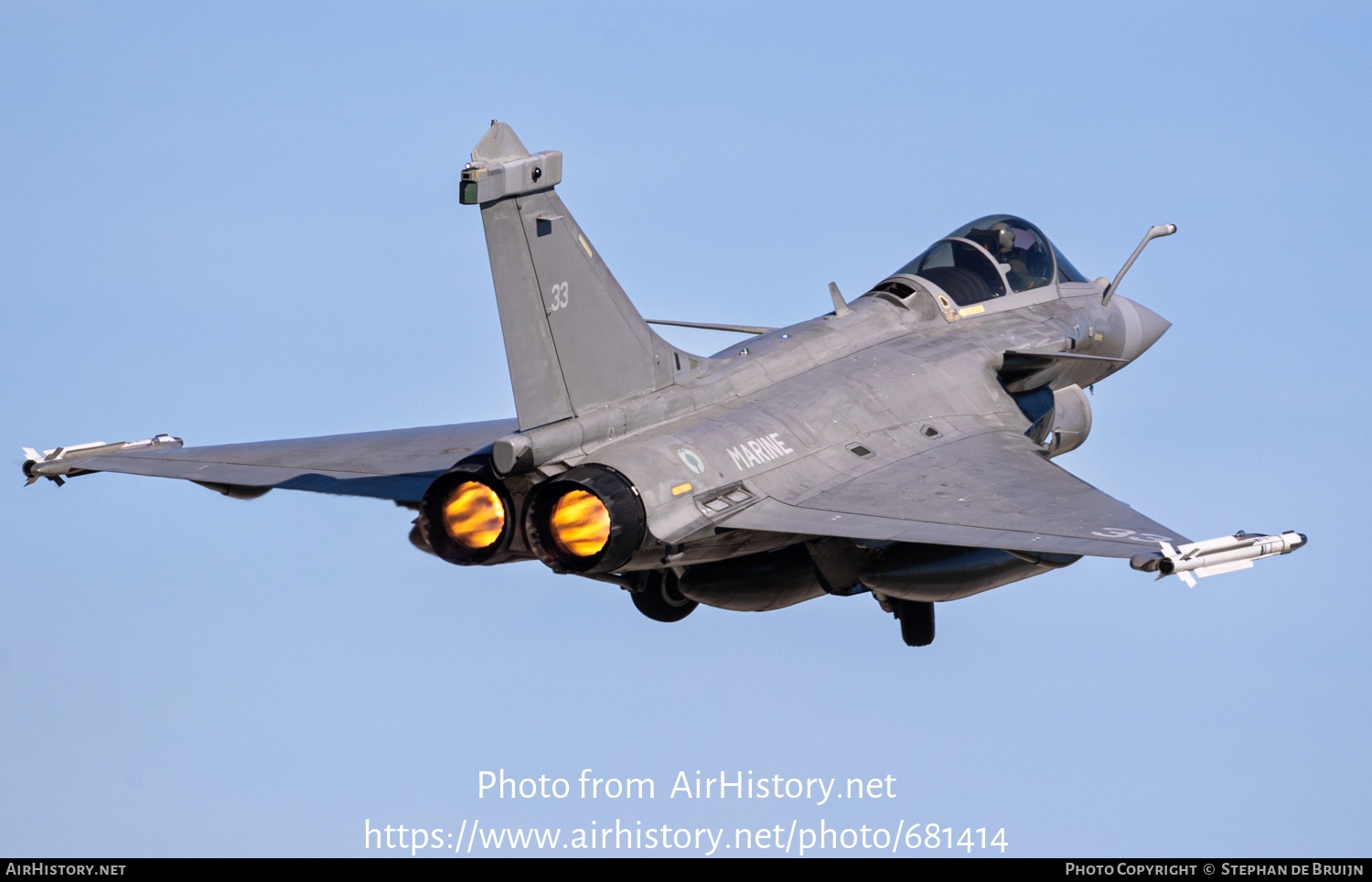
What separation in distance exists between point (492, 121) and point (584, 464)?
3458 mm

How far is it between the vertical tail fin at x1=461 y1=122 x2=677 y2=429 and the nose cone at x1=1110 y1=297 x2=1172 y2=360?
999 centimetres

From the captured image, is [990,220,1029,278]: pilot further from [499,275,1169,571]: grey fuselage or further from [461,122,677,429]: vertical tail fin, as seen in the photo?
[461,122,677,429]: vertical tail fin

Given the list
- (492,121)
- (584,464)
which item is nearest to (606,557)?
(584,464)

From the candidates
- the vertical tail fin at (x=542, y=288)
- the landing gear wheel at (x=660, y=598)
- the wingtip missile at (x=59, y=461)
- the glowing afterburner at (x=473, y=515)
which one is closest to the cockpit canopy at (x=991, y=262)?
the landing gear wheel at (x=660, y=598)

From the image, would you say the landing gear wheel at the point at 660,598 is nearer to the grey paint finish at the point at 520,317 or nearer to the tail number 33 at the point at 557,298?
the grey paint finish at the point at 520,317

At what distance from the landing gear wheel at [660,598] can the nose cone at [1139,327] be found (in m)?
8.37

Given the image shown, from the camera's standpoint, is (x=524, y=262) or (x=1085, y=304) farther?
(x=1085, y=304)

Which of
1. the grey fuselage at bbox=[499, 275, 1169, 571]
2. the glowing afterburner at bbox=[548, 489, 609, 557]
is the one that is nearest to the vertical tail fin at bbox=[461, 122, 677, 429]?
the grey fuselage at bbox=[499, 275, 1169, 571]

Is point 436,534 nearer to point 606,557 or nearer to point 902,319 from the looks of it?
point 606,557

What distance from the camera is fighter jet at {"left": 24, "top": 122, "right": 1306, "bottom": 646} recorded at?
20656 mm

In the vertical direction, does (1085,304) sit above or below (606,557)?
above

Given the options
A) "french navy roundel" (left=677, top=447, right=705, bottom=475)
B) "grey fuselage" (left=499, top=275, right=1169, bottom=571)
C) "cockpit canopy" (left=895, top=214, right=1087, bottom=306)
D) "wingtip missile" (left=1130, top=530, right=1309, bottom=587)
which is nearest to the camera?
"wingtip missile" (left=1130, top=530, right=1309, bottom=587)

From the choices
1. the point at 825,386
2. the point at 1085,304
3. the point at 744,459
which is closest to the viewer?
the point at 744,459

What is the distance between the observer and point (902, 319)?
1029 inches
